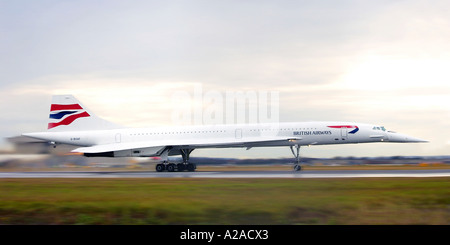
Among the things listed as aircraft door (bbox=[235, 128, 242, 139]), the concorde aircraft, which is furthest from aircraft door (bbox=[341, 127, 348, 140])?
aircraft door (bbox=[235, 128, 242, 139])

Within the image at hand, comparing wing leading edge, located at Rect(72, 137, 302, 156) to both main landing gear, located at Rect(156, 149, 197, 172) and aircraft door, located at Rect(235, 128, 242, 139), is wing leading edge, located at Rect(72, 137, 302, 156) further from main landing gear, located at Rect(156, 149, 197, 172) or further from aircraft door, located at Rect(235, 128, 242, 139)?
main landing gear, located at Rect(156, 149, 197, 172)

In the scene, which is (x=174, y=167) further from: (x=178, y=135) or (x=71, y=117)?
(x=71, y=117)

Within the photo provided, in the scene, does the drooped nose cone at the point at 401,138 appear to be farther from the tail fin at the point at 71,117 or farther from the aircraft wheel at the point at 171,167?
the tail fin at the point at 71,117

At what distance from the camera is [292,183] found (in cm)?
2764

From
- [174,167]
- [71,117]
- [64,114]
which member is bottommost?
A: [174,167]

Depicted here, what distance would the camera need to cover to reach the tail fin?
51.3 meters

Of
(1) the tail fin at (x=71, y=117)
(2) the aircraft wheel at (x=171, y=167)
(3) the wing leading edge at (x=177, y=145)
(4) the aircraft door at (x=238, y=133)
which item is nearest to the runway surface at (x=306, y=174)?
(3) the wing leading edge at (x=177, y=145)

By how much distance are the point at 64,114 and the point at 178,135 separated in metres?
11.6

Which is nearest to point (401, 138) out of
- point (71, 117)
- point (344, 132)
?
point (344, 132)

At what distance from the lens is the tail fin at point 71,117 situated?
5134 centimetres

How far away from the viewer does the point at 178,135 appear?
47.8 metres
